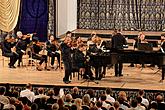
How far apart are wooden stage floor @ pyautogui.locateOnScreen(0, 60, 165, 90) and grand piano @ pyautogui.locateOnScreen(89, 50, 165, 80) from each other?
2.54ft

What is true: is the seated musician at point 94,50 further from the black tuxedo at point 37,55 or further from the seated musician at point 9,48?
the seated musician at point 9,48

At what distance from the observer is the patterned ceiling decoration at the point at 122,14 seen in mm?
23997

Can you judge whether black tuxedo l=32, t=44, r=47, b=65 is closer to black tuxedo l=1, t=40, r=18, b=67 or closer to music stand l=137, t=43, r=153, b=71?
black tuxedo l=1, t=40, r=18, b=67

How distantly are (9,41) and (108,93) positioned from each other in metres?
7.74

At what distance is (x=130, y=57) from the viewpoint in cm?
1516

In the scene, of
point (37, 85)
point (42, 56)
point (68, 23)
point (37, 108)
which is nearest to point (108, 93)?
point (37, 108)

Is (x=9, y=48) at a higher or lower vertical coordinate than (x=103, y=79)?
higher

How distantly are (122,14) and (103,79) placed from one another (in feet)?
29.1

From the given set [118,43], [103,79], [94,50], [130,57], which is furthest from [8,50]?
[130,57]

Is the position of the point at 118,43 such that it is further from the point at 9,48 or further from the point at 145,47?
the point at 9,48

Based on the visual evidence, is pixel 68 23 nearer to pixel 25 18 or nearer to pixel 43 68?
pixel 25 18

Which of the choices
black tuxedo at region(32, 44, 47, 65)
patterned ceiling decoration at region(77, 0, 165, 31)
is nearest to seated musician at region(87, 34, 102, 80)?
black tuxedo at region(32, 44, 47, 65)

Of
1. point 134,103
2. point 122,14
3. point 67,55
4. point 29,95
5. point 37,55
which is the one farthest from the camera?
point 122,14

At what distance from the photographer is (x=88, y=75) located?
16.0 metres
